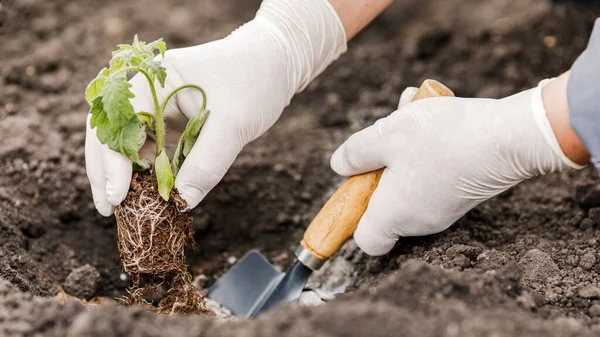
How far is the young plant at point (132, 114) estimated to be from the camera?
1.95 m

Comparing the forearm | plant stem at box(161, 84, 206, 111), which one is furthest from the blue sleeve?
plant stem at box(161, 84, 206, 111)

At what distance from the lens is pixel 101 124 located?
6.66ft

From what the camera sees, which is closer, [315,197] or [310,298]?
[310,298]

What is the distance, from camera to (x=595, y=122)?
6.22 ft

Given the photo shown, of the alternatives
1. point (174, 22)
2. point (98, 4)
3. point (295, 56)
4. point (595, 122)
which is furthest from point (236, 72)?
point (98, 4)

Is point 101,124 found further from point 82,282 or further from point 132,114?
point 82,282

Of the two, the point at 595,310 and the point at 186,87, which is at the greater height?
the point at 186,87

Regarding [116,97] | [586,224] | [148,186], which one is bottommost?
[586,224]

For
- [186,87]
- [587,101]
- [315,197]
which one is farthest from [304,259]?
[587,101]

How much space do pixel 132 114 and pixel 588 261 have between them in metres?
1.59

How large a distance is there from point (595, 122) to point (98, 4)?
3.48 m

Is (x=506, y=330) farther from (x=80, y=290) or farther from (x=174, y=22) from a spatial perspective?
(x=174, y=22)

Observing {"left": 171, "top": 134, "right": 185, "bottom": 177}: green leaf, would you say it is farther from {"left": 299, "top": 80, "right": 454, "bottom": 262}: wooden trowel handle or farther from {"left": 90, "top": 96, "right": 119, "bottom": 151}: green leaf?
{"left": 299, "top": 80, "right": 454, "bottom": 262}: wooden trowel handle

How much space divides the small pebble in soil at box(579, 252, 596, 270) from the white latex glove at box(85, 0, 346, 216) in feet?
4.07
